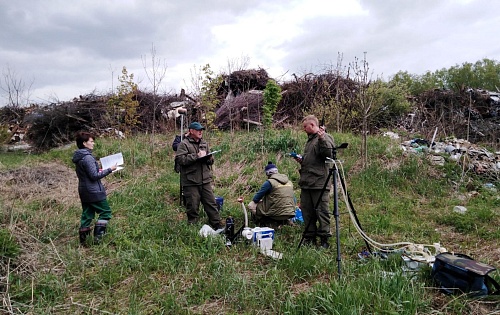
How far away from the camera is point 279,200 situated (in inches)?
211

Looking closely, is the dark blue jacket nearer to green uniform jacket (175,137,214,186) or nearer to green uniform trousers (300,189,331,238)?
green uniform jacket (175,137,214,186)

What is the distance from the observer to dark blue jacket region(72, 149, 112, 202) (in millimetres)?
4574

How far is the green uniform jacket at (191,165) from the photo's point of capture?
5180mm

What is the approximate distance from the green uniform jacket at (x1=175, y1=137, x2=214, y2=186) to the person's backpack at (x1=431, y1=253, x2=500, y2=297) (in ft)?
10.9

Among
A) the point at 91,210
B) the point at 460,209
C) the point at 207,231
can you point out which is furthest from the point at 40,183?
the point at 460,209

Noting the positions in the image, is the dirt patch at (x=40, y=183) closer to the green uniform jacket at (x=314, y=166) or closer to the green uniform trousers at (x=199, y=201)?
the green uniform trousers at (x=199, y=201)

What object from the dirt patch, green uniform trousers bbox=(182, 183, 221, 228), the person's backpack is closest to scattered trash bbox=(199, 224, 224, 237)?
green uniform trousers bbox=(182, 183, 221, 228)

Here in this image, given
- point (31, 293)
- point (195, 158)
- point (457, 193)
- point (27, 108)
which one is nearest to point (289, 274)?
point (195, 158)

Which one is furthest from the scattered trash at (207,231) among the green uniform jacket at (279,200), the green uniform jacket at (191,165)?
the green uniform jacket at (279,200)

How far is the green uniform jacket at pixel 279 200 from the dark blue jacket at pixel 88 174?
2404mm

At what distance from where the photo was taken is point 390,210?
20.9 ft

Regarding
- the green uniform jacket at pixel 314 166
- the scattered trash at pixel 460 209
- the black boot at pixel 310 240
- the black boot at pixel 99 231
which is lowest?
the scattered trash at pixel 460 209

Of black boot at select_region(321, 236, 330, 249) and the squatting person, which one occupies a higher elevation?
the squatting person

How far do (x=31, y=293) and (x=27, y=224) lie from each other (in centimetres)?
160
